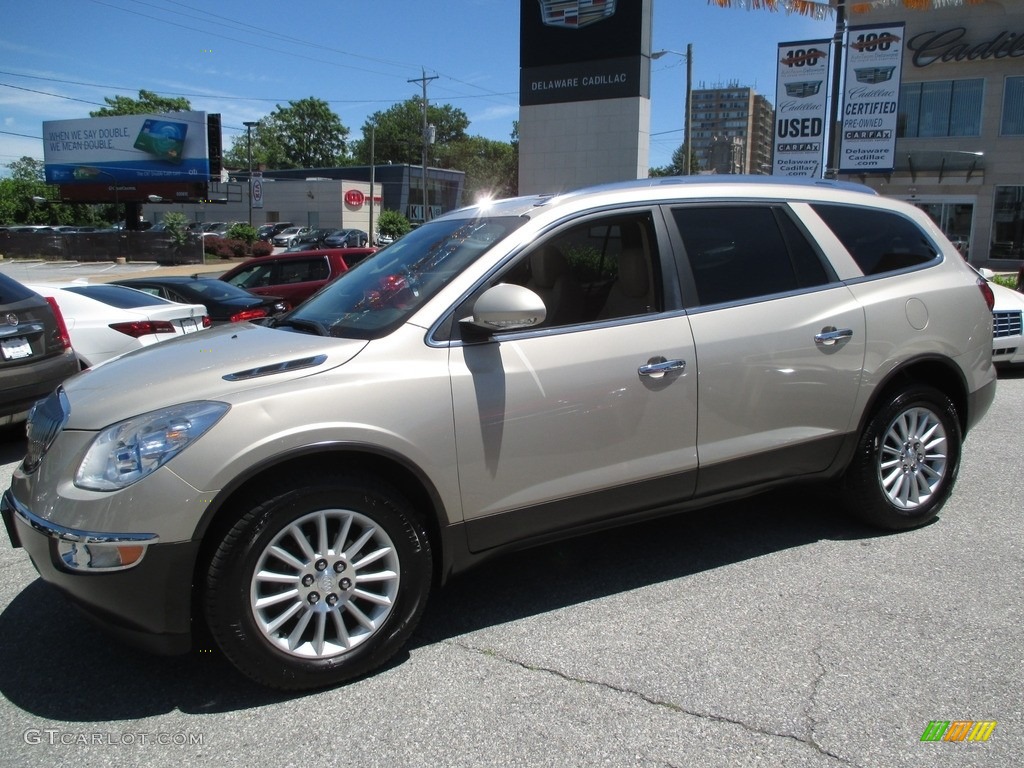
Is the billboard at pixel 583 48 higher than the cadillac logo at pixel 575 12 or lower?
lower

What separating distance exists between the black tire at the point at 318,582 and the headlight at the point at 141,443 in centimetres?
33

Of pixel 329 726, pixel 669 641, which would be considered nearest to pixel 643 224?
pixel 669 641

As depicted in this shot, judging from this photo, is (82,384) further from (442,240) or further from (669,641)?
(669,641)

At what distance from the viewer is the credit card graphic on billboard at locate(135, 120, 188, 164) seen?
52.5 m

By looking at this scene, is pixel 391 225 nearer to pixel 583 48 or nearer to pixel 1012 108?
pixel 1012 108

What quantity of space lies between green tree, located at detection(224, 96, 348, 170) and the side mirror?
124260mm

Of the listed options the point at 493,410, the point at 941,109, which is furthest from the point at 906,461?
the point at 941,109

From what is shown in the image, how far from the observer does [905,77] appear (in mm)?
31781

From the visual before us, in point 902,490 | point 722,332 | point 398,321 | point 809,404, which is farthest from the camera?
point 902,490

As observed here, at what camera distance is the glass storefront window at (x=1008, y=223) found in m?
30.7

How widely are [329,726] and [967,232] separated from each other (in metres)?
34.7

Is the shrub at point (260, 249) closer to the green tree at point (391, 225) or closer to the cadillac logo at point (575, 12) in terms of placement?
the green tree at point (391, 225)
